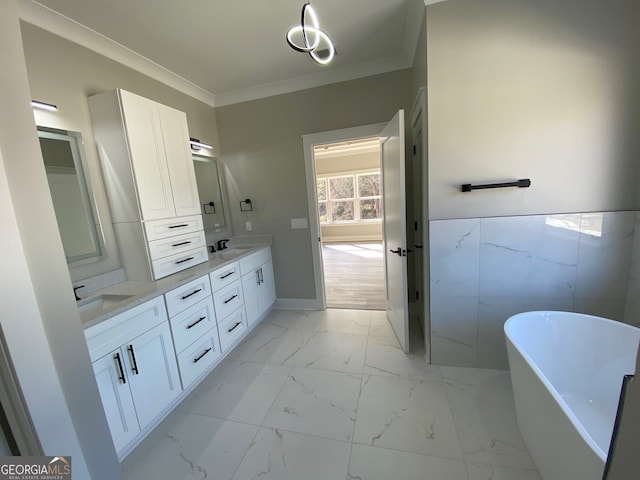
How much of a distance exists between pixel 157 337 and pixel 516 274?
8.42ft

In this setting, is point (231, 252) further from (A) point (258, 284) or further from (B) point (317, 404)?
(B) point (317, 404)

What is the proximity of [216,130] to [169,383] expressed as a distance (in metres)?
2.75

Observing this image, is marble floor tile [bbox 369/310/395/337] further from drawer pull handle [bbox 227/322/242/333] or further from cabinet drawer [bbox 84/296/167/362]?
cabinet drawer [bbox 84/296/167/362]

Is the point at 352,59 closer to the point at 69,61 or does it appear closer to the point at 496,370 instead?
the point at 69,61

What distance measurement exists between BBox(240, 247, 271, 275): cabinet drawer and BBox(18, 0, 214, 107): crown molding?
1.88 meters

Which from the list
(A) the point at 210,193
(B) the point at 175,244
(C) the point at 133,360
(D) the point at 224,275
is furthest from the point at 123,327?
(A) the point at 210,193

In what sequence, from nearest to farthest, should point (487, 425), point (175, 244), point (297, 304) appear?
point (487, 425) < point (175, 244) < point (297, 304)

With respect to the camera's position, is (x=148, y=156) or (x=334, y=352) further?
(x=334, y=352)

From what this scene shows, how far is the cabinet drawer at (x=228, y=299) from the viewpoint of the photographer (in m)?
2.28

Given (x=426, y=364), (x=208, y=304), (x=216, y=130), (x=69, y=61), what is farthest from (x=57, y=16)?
(x=426, y=364)

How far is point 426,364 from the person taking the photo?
2127 millimetres

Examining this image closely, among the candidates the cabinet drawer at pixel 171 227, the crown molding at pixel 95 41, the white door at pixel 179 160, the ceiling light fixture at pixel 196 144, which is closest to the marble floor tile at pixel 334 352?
the cabinet drawer at pixel 171 227

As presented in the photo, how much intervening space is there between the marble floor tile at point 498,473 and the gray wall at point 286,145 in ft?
7.17

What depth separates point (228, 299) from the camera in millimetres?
2410
